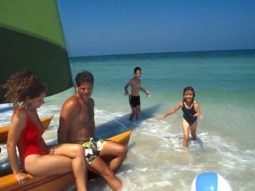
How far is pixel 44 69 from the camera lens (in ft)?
Answer: 12.0

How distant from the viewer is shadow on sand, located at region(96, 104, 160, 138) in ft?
19.4

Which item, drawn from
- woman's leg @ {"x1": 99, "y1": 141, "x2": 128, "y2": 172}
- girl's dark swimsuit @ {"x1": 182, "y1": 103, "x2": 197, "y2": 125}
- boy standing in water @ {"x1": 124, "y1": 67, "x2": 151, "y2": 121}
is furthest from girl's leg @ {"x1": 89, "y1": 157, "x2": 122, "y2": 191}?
boy standing in water @ {"x1": 124, "y1": 67, "x2": 151, "y2": 121}

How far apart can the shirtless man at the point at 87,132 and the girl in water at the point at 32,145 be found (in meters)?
0.28

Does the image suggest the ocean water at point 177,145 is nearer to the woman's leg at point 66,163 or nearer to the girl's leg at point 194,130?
the girl's leg at point 194,130

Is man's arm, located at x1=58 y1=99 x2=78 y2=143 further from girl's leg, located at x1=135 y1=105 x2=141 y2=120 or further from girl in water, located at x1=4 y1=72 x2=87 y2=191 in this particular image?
girl's leg, located at x1=135 y1=105 x2=141 y2=120

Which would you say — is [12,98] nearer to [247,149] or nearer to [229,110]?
[247,149]

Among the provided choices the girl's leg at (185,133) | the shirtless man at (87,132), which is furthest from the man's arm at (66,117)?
the girl's leg at (185,133)

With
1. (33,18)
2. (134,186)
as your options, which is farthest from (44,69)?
(134,186)

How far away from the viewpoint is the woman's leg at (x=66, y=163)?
2.95 metres

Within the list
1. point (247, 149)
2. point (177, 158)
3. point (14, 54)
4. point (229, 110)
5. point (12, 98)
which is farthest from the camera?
point (229, 110)

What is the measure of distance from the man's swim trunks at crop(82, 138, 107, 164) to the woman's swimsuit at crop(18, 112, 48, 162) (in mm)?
542

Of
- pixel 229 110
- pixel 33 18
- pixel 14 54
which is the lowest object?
pixel 229 110

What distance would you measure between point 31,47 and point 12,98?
0.98 meters

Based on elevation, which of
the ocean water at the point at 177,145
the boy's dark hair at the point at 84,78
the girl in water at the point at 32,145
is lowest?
the ocean water at the point at 177,145
